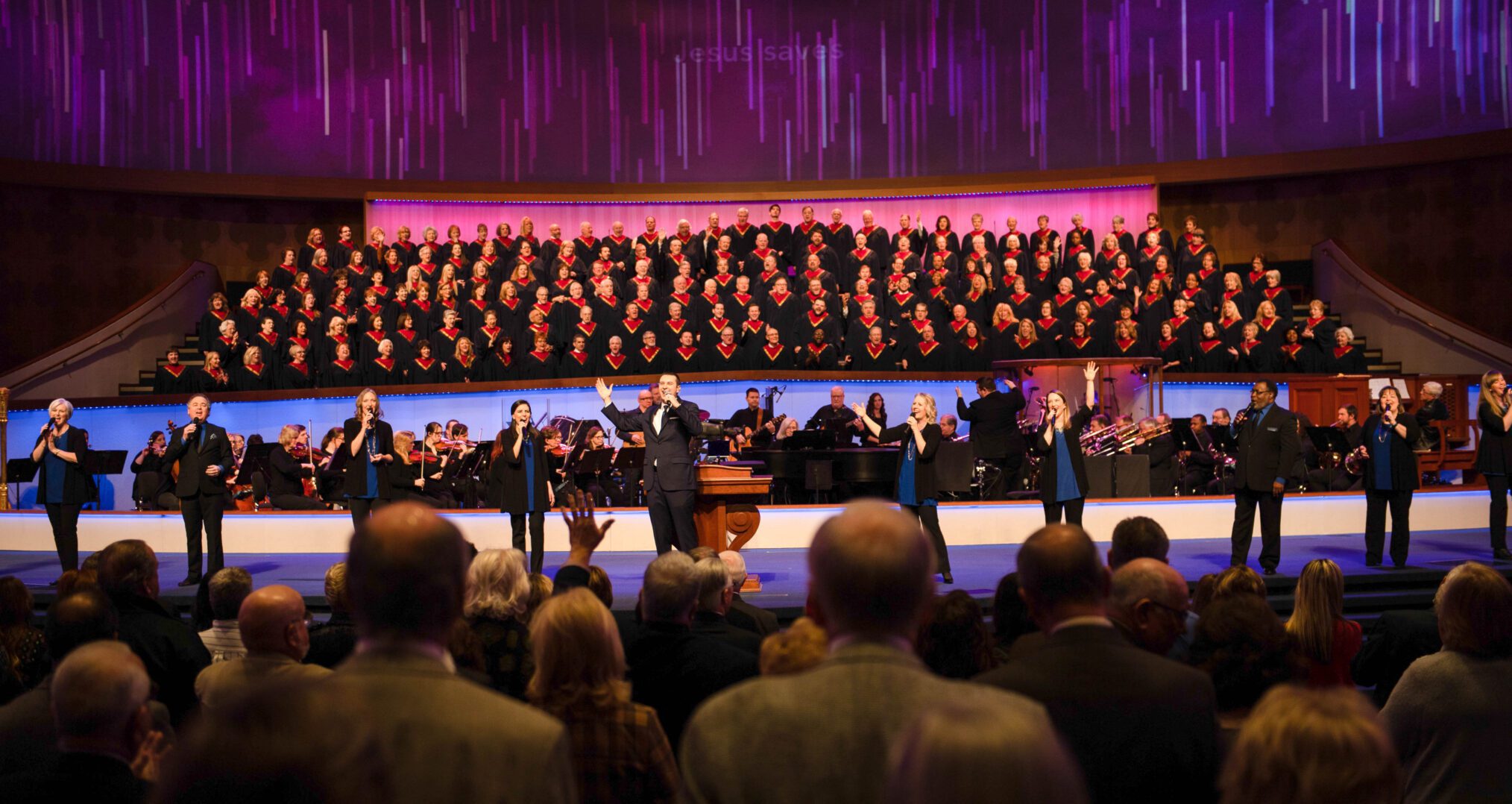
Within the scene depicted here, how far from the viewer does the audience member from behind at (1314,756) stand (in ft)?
4.86

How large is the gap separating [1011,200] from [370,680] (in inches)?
683

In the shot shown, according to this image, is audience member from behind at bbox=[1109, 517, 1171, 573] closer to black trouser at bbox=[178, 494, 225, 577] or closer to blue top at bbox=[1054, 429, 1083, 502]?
blue top at bbox=[1054, 429, 1083, 502]

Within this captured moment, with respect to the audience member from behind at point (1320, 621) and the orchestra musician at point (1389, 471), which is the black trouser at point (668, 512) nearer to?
the orchestra musician at point (1389, 471)

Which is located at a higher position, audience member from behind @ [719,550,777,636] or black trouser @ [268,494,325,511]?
audience member from behind @ [719,550,777,636]

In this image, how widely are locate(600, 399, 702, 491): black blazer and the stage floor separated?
71 centimetres

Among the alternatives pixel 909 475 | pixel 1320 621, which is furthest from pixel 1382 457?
pixel 1320 621

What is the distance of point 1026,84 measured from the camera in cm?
1852

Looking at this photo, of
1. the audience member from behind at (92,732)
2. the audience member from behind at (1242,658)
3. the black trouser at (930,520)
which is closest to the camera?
the audience member from behind at (92,732)

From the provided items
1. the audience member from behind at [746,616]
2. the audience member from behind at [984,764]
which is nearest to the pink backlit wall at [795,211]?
the audience member from behind at [746,616]

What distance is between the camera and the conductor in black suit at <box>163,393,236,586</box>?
820cm

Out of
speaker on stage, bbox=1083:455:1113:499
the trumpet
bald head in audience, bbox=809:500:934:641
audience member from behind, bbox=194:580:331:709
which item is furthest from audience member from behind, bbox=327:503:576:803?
the trumpet

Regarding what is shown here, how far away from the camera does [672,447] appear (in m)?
A: 7.67

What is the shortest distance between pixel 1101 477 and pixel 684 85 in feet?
34.5

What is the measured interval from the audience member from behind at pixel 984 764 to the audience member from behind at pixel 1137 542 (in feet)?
10.5
